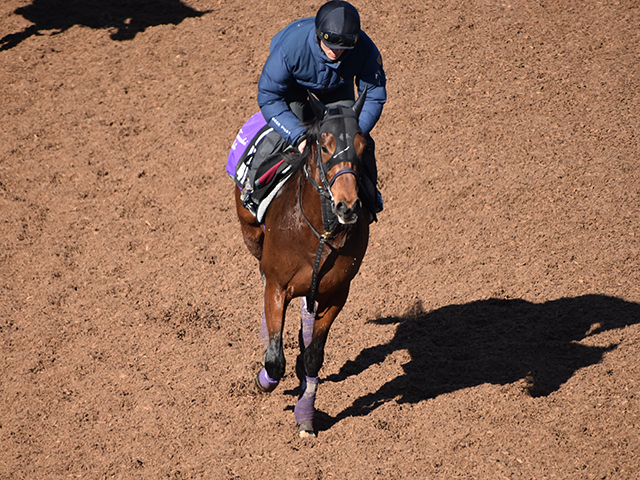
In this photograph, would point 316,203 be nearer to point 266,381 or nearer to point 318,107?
point 318,107

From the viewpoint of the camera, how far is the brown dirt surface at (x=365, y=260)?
17.9 ft

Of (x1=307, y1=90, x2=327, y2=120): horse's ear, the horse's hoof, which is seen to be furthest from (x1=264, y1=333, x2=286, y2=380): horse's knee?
(x1=307, y1=90, x2=327, y2=120): horse's ear

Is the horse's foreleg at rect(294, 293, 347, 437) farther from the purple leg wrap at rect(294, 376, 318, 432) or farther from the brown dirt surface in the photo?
the brown dirt surface

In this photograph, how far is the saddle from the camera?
17.0ft

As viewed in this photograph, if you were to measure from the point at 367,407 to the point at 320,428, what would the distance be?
0.51m

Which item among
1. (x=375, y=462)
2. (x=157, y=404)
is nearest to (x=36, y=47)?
(x=157, y=404)

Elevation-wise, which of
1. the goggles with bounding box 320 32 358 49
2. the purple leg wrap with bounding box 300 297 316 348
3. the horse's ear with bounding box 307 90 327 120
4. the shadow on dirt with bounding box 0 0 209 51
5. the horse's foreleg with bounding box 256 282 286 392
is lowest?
the purple leg wrap with bounding box 300 297 316 348

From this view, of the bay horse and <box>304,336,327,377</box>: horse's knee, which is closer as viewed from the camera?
the bay horse

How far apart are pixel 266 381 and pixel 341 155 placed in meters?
2.28

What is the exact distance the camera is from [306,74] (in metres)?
4.95

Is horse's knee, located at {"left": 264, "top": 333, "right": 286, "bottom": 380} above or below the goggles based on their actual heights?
below

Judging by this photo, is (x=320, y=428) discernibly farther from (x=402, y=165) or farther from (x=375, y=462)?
(x=402, y=165)

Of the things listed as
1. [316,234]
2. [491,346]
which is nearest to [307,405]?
[316,234]

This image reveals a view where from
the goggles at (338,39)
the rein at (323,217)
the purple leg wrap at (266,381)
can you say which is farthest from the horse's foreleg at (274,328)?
the goggles at (338,39)
